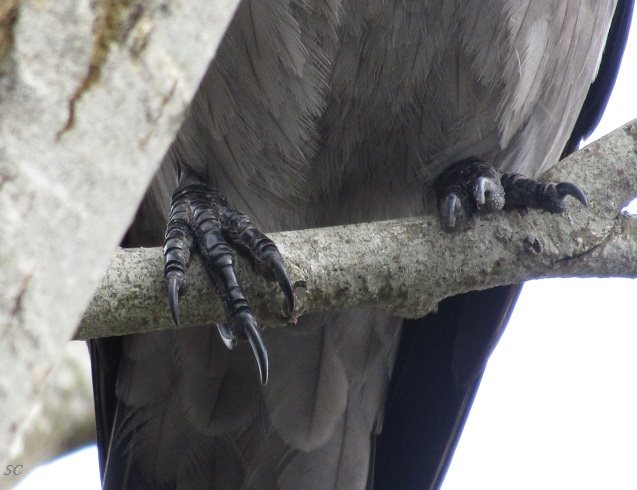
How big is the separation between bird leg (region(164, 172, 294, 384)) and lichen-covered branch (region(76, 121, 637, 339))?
0.03 meters

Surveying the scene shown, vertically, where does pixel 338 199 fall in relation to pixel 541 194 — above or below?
above

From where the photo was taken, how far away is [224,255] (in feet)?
9.16

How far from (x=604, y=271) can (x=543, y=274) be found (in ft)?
0.56

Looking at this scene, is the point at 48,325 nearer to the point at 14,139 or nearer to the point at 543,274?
the point at 14,139

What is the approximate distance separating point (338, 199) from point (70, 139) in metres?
2.10

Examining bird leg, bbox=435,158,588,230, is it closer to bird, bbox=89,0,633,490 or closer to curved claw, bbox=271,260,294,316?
bird, bbox=89,0,633,490

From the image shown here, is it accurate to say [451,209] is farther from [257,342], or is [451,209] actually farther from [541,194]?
[257,342]

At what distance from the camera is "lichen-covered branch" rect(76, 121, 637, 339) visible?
256 cm

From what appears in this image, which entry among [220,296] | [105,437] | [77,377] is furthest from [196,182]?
[77,377]

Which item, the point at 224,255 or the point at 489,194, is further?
the point at 489,194

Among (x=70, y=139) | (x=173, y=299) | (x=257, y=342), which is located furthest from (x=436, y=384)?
(x=70, y=139)

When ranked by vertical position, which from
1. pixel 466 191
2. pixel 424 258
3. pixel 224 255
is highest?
pixel 466 191

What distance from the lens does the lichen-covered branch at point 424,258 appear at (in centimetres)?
256

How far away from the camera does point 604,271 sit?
9.58 feet
